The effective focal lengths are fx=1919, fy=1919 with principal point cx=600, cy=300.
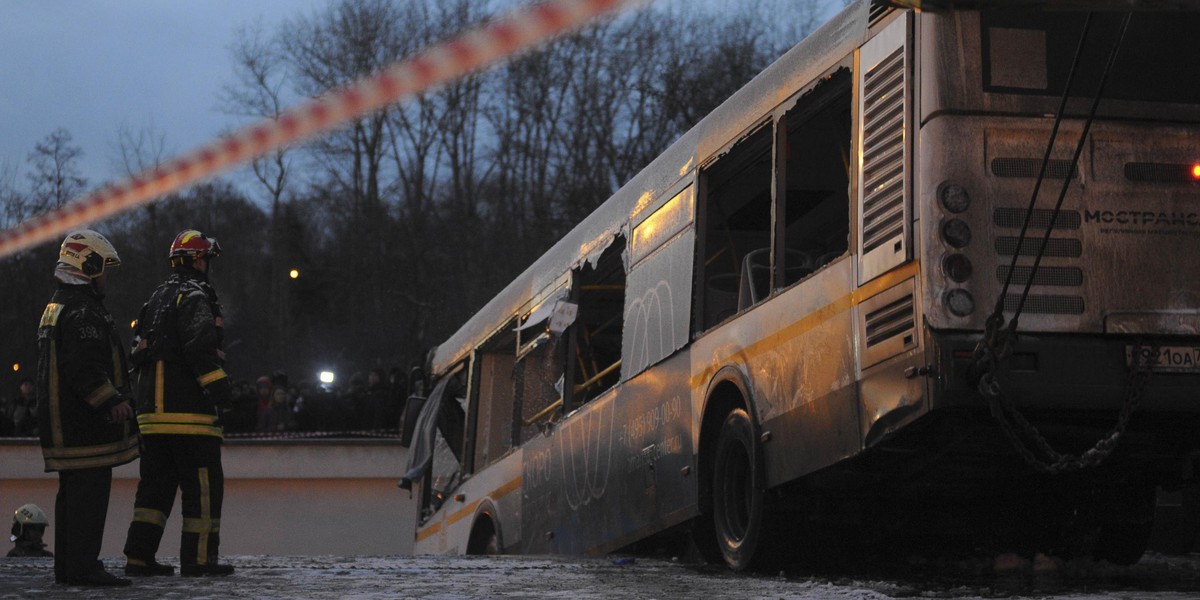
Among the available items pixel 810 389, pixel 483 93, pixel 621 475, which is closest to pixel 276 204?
pixel 483 93

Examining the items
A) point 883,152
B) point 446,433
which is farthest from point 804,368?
point 446,433

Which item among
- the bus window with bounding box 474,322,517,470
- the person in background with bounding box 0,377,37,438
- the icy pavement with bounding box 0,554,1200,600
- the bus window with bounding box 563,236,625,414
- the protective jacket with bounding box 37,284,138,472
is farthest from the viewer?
the person in background with bounding box 0,377,37,438

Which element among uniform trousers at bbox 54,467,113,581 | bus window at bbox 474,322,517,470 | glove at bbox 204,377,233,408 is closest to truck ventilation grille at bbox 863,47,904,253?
glove at bbox 204,377,233,408

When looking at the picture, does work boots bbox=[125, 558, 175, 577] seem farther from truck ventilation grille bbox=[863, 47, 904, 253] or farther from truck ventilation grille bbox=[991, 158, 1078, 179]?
truck ventilation grille bbox=[991, 158, 1078, 179]

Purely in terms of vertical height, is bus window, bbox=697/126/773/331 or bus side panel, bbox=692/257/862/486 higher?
bus window, bbox=697/126/773/331

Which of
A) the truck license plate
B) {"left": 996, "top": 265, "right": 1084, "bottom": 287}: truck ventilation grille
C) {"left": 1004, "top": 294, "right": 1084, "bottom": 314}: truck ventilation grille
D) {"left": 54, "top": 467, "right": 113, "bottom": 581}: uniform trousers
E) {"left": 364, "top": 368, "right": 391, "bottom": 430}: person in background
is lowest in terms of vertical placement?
{"left": 54, "top": 467, "right": 113, "bottom": 581}: uniform trousers

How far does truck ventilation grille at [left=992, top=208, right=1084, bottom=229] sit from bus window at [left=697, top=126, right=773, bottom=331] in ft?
6.65

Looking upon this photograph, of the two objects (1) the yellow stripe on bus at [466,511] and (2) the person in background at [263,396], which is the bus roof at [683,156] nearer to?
(1) the yellow stripe on bus at [466,511]

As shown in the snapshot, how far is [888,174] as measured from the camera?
8.72 m

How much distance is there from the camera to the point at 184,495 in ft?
31.0

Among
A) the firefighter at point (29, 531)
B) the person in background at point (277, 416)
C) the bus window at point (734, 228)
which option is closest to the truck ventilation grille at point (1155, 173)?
the bus window at point (734, 228)

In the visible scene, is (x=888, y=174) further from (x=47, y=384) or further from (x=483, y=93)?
(x=483, y=93)

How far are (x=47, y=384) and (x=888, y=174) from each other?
4002mm

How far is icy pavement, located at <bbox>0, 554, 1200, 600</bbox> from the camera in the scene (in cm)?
830
